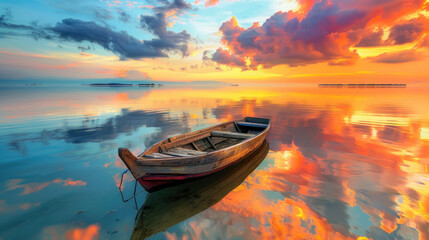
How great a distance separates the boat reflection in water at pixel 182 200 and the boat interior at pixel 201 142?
4.86ft

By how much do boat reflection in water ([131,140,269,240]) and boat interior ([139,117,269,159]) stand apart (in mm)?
1482

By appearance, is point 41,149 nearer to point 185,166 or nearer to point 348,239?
point 185,166

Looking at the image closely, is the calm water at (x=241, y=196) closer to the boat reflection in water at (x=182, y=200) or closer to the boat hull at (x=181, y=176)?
the boat reflection in water at (x=182, y=200)

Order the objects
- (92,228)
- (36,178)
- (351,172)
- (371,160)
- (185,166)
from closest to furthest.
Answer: (92,228)
(185,166)
(36,178)
(351,172)
(371,160)

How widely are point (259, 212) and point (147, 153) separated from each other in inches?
195

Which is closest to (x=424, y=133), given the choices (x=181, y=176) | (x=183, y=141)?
(x=183, y=141)

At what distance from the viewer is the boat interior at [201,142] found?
27.7 ft

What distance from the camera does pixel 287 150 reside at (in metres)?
13.1

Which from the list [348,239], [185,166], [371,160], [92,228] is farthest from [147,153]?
[371,160]

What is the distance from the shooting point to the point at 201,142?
1188 cm

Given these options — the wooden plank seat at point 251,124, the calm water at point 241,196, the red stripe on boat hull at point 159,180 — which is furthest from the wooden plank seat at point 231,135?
the red stripe on boat hull at point 159,180

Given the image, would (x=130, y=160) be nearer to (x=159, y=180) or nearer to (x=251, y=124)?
(x=159, y=180)

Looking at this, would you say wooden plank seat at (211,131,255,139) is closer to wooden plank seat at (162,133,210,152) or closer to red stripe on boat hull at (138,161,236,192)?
wooden plank seat at (162,133,210,152)

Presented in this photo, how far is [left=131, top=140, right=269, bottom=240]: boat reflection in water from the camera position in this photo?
6.35 m
